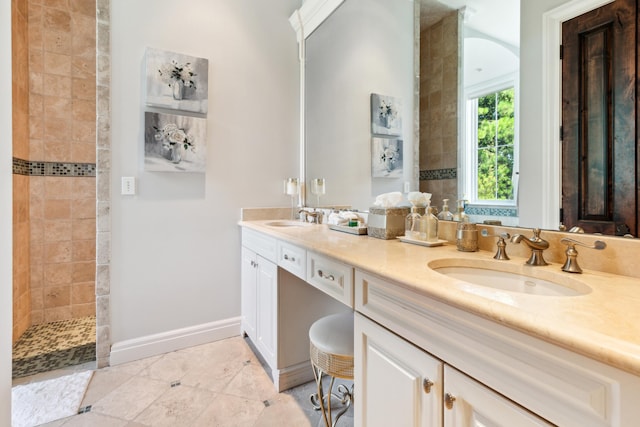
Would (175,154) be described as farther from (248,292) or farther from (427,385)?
(427,385)

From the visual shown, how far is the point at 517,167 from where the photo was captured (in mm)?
1112

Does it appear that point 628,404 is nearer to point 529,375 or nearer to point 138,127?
point 529,375

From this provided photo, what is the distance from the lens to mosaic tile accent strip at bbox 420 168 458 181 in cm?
137

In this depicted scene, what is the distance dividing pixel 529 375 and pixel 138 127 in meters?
2.32

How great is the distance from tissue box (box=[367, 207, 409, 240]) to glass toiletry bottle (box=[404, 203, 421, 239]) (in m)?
0.03

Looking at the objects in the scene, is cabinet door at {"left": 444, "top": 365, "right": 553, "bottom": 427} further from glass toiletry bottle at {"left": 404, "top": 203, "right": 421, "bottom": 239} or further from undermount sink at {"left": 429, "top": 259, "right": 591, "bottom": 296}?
glass toiletry bottle at {"left": 404, "top": 203, "right": 421, "bottom": 239}

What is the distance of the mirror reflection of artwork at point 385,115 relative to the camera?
1.66 metres

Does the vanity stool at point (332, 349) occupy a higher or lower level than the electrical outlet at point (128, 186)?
lower

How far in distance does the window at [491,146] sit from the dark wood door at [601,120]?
0.18 metres

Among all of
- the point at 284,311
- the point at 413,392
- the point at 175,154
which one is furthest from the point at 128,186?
the point at 413,392

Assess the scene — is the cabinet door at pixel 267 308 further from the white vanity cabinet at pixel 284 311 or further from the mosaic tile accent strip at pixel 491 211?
the mosaic tile accent strip at pixel 491 211

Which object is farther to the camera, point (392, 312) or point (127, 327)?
point (127, 327)

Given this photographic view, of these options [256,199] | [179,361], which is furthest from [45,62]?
[179,361]

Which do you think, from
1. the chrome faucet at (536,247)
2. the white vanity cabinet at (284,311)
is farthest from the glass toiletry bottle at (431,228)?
the white vanity cabinet at (284,311)
